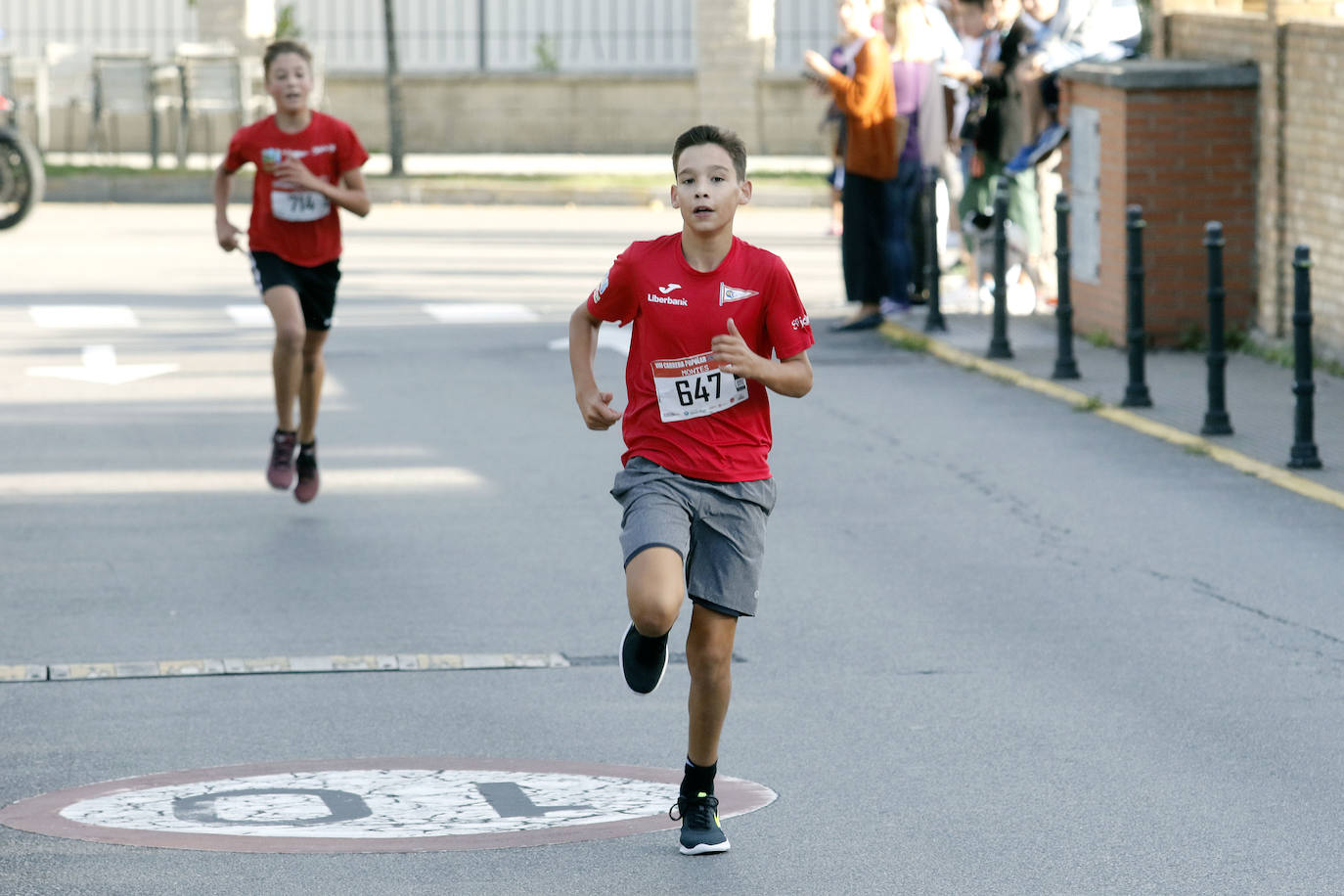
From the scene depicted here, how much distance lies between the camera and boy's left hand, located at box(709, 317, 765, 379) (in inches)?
223

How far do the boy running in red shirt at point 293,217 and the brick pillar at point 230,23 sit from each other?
23893mm

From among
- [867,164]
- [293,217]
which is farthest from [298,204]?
[867,164]

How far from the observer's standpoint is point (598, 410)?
5.88 metres

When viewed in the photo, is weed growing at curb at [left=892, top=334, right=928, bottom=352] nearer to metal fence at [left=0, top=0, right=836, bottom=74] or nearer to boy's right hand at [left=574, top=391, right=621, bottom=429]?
boy's right hand at [left=574, top=391, right=621, bottom=429]

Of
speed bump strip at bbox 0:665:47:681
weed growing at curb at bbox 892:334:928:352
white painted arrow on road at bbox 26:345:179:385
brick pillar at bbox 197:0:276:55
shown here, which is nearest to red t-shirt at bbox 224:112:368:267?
speed bump strip at bbox 0:665:47:681

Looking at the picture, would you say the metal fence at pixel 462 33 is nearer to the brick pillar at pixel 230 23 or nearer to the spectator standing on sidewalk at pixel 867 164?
the brick pillar at pixel 230 23

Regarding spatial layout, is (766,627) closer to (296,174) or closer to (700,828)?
(700,828)

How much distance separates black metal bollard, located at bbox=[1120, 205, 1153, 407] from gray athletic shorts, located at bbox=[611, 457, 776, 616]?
760 centimetres

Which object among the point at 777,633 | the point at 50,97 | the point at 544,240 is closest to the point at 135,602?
the point at 777,633

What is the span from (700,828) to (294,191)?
5.45 metres

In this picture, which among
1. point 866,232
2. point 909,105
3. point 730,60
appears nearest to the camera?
point 866,232

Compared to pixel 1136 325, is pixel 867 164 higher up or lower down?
higher up

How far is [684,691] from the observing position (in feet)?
25.2

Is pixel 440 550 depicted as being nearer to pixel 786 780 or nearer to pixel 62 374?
pixel 786 780
